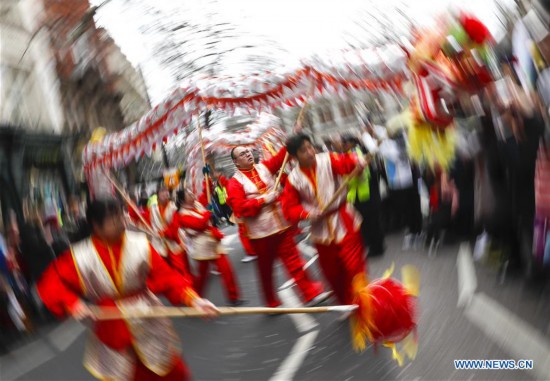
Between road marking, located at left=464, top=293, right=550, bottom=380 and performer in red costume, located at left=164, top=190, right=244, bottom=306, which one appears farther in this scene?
performer in red costume, located at left=164, top=190, right=244, bottom=306

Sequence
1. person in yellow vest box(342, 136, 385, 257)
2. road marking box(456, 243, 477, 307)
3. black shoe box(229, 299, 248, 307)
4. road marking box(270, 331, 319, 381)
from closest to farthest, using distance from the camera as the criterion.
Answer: road marking box(270, 331, 319, 381)
road marking box(456, 243, 477, 307)
black shoe box(229, 299, 248, 307)
person in yellow vest box(342, 136, 385, 257)

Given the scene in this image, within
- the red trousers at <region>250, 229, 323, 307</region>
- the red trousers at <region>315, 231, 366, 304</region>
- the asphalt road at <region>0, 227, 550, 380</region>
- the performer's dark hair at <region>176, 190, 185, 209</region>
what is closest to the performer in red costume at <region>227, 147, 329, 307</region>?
the red trousers at <region>250, 229, 323, 307</region>

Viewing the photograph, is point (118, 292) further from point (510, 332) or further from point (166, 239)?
point (166, 239)

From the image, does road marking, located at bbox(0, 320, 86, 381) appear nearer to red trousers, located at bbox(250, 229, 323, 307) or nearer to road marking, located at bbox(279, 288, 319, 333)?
red trousers, located at bbox(250, 229, 323, 307)

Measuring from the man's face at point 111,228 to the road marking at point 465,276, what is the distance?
9.80 ft

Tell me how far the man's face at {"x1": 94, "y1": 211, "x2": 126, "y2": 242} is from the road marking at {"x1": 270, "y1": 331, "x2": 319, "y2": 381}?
1.63 m

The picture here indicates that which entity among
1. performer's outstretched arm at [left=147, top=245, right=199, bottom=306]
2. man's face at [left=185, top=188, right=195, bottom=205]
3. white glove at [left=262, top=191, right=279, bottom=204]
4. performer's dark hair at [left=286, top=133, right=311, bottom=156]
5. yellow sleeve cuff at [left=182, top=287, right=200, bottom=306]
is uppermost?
performer's dark hair at [left=286, top=133, right=311, bottom=156]

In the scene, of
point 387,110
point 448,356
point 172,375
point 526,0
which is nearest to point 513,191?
point 526,0

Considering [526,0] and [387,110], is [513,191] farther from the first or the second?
[387,110]

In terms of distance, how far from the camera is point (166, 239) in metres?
6.45

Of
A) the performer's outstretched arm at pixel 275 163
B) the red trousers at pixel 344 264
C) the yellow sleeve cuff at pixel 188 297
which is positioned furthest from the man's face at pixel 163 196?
the yellow sleeve cuff at pixel 188 297

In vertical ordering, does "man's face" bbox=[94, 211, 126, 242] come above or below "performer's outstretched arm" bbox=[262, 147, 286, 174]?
below

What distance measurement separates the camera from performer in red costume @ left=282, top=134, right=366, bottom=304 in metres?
4.08

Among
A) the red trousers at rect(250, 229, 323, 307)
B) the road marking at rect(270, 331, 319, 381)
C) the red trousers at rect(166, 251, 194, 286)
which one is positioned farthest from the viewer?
the red trousers at rect(166, 251, 194, 286)
